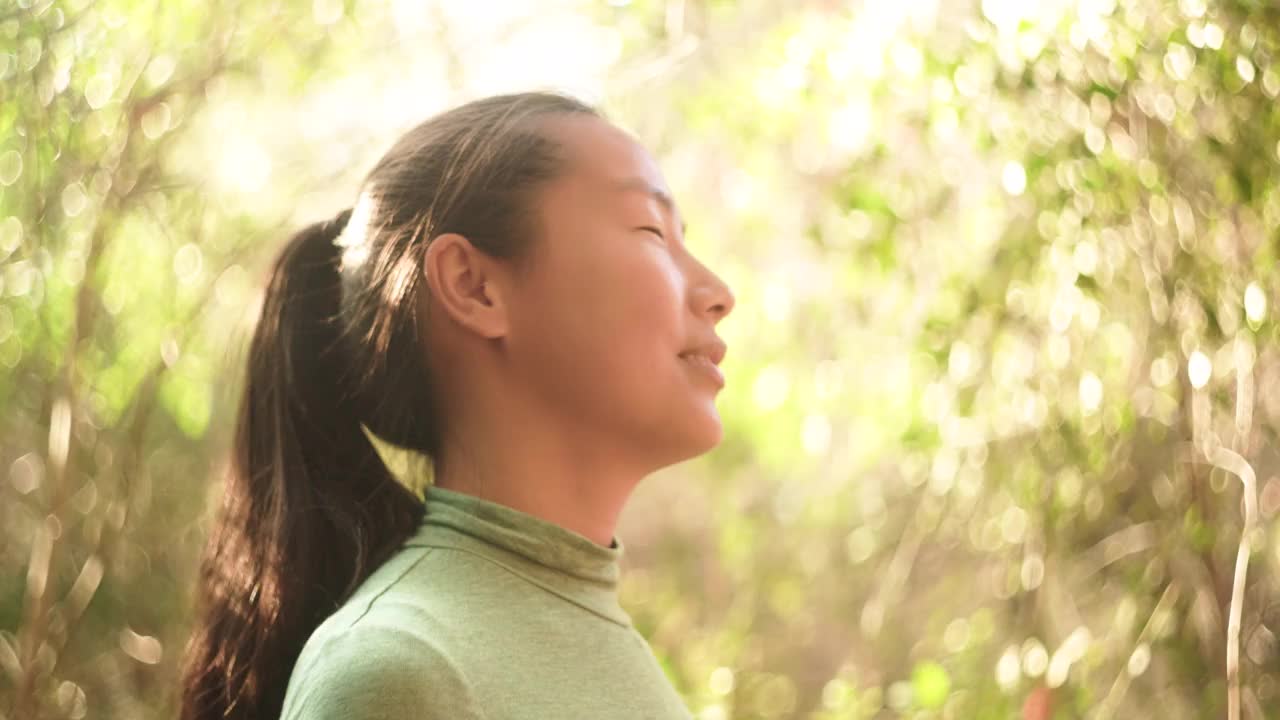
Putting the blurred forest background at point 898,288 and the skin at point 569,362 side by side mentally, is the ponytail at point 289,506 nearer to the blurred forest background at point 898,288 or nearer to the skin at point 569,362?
the skin at point 569,362

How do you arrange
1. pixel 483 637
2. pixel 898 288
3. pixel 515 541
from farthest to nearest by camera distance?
pixel 898 288 < pixel 515 541 < pixel 483 637

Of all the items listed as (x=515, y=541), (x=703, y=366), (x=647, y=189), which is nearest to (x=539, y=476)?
(x=515, y=541)

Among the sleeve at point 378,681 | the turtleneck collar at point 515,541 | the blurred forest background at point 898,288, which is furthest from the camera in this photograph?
the blurred forest background at point 898,288

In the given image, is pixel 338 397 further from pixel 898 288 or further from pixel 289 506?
pixel 898 288

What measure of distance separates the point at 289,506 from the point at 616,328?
12.9 inches

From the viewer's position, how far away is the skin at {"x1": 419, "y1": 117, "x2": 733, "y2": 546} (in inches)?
43.3

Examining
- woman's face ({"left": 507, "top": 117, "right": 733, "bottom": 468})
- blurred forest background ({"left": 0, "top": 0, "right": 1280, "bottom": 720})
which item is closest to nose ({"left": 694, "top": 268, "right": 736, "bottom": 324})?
woman's face ({"left": 507, "top": 117, "right": 733, "bottom": 468})

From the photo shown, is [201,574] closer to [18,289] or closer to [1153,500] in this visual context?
[18,289]

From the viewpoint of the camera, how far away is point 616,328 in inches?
43.3

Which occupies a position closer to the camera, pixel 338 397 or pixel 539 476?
pixel 539 476

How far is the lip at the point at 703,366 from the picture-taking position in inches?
44.7

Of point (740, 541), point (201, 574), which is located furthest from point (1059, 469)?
point (201, 574)

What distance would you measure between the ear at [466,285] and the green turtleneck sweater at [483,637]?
0.47 ft

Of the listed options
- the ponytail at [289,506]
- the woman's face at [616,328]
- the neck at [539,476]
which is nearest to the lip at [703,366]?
the woman's face at [616,328]
